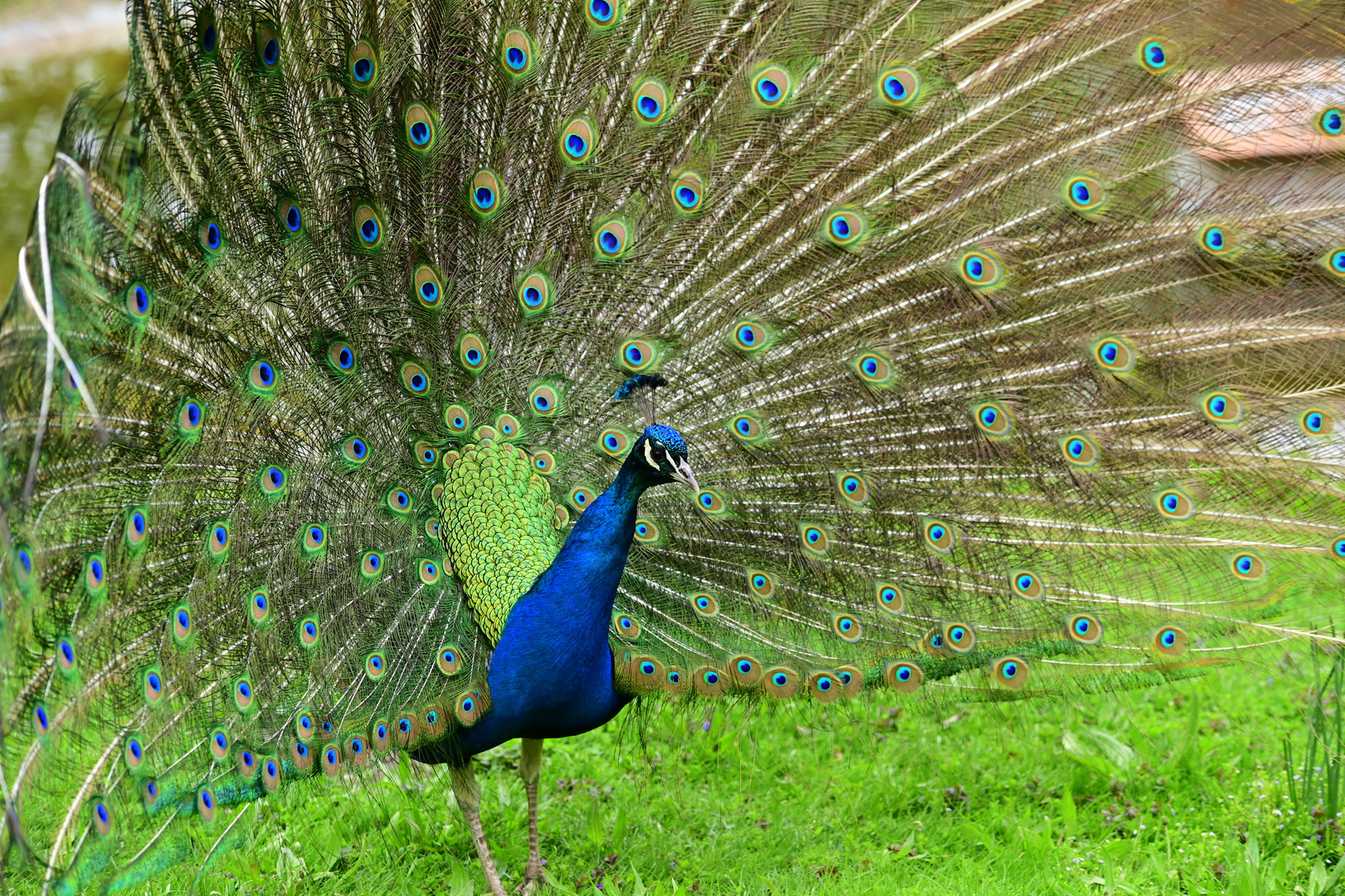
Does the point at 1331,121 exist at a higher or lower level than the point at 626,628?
higher

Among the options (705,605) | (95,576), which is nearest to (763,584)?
(705,605)

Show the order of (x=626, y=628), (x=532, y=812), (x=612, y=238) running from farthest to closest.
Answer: (x=532, y=812)
(x=626, y=628)
(x=612, y=238)

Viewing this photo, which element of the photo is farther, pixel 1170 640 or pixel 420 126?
pixel 1170 640

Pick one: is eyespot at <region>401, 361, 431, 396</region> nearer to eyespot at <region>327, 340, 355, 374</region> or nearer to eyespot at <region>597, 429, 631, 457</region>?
eyespot at <region>327, 340, 355, 374</region>

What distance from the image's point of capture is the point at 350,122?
2.79 meters

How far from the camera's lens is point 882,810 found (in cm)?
378

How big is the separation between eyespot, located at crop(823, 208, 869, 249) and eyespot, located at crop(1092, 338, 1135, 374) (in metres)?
0.70

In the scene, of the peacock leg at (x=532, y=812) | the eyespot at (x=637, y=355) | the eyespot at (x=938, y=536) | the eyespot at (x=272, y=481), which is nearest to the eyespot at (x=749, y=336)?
the eyespot at (x=637, y=355)

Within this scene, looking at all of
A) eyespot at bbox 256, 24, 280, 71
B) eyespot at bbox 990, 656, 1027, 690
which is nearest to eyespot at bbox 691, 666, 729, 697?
eyespot at bbox 990, 656, 1027, 690

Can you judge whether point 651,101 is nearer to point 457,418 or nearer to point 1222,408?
point 457,418

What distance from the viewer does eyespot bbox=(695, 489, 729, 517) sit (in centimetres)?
320

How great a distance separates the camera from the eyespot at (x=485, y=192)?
2936mm

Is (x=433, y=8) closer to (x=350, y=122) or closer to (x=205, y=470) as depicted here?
(x=350, y=122)

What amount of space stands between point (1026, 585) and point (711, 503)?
90 centimetres
